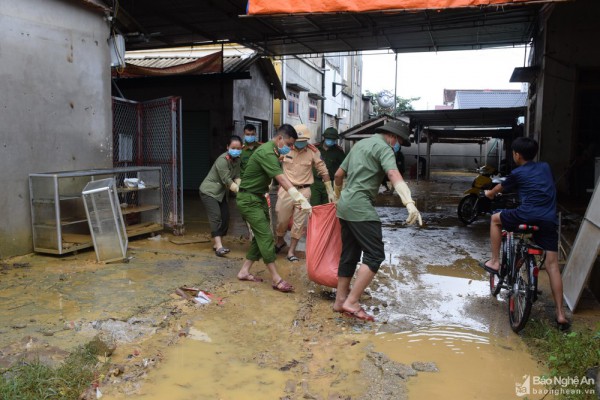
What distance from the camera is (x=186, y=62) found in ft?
48.2

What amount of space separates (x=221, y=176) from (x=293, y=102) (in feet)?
47.5

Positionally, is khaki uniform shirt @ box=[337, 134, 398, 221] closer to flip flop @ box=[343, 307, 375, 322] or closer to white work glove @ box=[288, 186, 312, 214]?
white work glove @ box=[288, 186, 312, 214]

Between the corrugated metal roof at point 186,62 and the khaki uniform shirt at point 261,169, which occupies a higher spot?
the corrugated metal roof at point 186,62

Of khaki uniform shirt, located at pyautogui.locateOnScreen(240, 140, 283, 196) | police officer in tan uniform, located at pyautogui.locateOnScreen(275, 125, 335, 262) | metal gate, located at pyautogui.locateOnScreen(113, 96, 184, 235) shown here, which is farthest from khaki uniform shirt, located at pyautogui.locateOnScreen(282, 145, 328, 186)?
metal gate, located at pyautogui.locateOnScreen(113, 96, 184, 235)

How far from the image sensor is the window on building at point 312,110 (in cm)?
2320

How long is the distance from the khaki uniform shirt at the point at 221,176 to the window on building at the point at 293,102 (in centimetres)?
1362

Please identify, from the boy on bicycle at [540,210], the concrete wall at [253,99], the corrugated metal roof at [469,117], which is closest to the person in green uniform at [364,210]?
the boy on bicycle at [540,210]

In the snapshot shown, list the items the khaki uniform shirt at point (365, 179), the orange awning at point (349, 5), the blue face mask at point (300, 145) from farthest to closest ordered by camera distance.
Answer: the blue face mask at point (300, 145) → the orange awning at point (349, 5) → the khaki uniform shirt at point (365, 179)

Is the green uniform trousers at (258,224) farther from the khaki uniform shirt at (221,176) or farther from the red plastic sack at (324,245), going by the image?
the khaki uniform shirt at (221,176)

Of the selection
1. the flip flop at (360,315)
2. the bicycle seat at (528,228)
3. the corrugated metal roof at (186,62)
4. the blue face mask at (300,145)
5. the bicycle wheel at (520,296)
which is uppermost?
the corrugated metal roof at (186,62)

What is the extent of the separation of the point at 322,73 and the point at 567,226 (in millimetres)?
19083

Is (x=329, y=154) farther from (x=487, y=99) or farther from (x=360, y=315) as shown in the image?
(x=487, y=99)

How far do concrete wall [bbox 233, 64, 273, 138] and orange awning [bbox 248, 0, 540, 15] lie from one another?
7.90m

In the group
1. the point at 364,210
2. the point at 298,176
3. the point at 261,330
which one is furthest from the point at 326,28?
the point at 261,330
